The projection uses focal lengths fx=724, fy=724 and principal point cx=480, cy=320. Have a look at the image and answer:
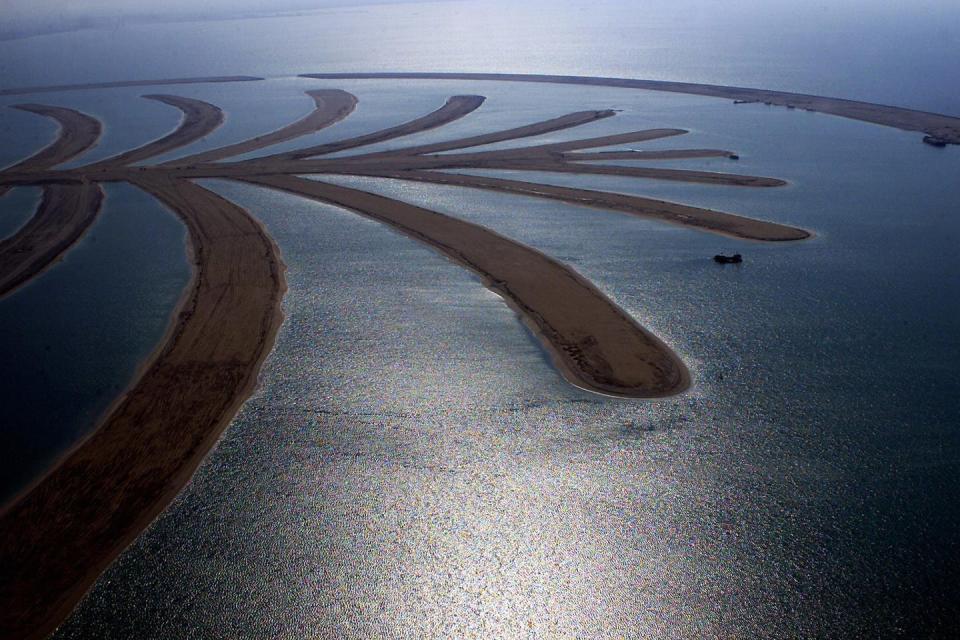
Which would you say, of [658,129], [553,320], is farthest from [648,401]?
[658,129]

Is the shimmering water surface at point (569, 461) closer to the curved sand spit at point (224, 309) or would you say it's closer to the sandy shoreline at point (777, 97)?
the curved sand spit at point (224, 309)

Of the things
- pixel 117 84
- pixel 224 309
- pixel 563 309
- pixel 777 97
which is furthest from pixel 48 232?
pixel 777 97

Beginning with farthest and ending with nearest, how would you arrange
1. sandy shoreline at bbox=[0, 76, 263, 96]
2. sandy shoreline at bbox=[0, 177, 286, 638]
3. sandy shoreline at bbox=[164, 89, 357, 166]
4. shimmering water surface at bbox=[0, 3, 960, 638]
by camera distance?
sandy shoreline at bbox=[0, 76, 263, 96] → sandy shoreline at bbox=[164, 89, 357, 166] → sandy shoreline at bbox=[0, 177, 286, 638] → shimmering water surface at bbox=[0, 3, 960, 638]

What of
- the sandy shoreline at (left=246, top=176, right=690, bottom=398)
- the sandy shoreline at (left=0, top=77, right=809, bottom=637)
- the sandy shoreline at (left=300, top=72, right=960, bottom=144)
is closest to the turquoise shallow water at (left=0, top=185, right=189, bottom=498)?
the sandy shoreline at (left=0, top=77, right=809, bottom=637)

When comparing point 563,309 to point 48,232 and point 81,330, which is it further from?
point 48,232

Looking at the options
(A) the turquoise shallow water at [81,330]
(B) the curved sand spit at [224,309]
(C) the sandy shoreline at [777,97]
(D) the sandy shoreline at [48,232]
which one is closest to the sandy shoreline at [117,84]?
(C) the sandy shoreline at [777,97]

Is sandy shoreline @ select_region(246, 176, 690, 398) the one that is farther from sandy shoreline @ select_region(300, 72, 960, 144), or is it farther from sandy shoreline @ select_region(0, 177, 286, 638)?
sandy shoreline @ select_region(300, 72, 960, 144)
